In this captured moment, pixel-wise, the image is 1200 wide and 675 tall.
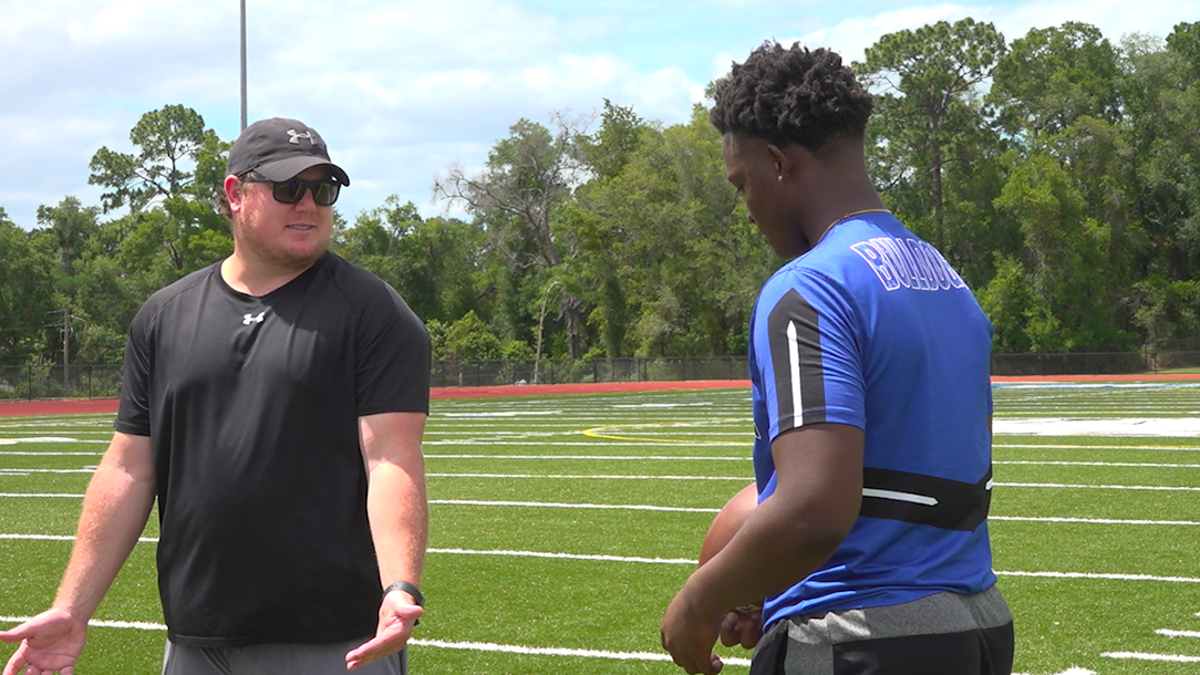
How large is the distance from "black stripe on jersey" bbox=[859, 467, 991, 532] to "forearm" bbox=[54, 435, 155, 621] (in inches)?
78.7

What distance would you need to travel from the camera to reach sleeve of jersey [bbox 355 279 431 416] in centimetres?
328

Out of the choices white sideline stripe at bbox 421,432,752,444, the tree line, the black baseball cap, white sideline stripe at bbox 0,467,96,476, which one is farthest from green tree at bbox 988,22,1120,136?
the black baseball cap

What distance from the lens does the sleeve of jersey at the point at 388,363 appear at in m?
3.28

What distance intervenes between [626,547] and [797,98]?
736 centimetres

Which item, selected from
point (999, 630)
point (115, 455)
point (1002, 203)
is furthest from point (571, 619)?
point (1002, 203)

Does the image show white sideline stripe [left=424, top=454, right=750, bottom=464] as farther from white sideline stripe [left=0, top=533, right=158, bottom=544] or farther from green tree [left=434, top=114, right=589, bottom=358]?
green tree [left=434, top=114, right=589, bottom=358]

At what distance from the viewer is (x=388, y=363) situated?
3.30 meters

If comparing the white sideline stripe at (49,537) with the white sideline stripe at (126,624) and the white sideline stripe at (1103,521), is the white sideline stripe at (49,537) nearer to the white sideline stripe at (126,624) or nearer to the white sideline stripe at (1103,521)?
the white sideline stripe at (126,624)

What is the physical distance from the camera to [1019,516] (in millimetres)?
10898

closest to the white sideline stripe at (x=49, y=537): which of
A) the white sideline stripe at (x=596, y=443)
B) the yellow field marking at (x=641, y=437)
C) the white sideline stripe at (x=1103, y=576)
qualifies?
the white sideline stripe at (x=1103, y=576)

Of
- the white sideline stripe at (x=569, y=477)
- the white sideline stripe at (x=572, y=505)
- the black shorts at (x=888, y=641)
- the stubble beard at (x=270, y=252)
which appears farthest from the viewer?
A: the white sideline stripe at (x=569, y=477)

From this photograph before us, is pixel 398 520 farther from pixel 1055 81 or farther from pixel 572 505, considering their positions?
pixel 1055 81

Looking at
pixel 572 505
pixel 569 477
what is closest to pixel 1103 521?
pixel 572 505

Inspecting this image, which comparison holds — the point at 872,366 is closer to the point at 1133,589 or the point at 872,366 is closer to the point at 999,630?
the point at 999,630
